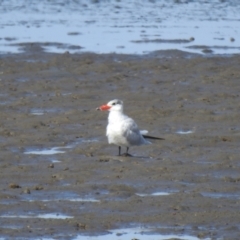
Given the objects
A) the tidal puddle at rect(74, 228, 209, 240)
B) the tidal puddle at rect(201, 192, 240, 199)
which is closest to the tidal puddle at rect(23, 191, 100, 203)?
the tidal puddle at rect(74, 228, 209, 240)

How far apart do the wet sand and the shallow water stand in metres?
2.44

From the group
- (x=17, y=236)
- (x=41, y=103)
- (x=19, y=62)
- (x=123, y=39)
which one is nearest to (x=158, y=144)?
(x=41, y=103)

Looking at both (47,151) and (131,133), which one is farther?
(47,151)

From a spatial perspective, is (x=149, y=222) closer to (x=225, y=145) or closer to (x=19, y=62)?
(x=225, y=145)

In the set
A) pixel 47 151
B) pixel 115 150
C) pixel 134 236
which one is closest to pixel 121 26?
pixel 115 150

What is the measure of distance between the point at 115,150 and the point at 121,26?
14.1 m

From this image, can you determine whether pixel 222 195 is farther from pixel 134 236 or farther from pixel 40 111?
pixel 40 111

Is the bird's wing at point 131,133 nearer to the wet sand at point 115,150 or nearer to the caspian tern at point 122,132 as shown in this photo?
the caspian tern at point 122,132

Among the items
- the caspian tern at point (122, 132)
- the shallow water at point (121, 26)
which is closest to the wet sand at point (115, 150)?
the caspian tern at point (122, 132)

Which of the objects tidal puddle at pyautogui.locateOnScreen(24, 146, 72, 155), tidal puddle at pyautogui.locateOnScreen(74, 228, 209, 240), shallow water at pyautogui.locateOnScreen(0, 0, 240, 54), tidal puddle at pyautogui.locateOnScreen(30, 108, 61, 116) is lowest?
shallow water at pyautogui.locateOnScreen(0, 0, 240, 54)

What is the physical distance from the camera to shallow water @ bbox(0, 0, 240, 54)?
20.9 m

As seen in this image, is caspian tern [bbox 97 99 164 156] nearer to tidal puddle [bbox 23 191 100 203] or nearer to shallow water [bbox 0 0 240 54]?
tidal puddle [bbox 23 191 100 203]

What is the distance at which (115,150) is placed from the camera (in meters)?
11.2

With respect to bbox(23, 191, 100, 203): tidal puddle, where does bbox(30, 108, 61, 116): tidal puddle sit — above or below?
below
